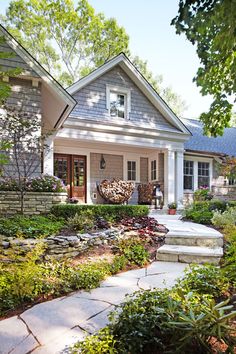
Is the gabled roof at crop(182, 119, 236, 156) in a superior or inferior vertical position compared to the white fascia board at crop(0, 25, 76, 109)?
inferior

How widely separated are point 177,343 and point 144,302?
0.58 metres

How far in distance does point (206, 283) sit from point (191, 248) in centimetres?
247

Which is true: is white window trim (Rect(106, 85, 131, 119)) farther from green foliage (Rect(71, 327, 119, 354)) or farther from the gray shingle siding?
green foliage (Rect(71, 327, 119, 354))

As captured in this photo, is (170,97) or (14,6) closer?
(14,6)

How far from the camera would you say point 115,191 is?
1063 centimetres

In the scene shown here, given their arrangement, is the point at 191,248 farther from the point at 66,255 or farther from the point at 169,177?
the point at 169,177

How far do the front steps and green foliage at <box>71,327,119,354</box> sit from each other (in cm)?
310

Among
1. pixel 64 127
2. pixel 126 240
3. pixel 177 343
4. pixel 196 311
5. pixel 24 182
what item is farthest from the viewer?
pixel 64 127

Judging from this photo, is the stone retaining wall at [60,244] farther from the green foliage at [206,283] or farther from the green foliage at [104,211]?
the green foliage at [206,283]

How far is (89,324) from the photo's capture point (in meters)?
2.63

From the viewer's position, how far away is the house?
37.2 feet

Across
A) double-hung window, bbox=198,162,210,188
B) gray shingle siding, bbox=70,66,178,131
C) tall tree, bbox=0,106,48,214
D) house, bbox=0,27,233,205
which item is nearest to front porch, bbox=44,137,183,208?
house, bbox=0,27,233,205

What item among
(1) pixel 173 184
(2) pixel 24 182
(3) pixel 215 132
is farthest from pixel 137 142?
(3) pixel 215 132

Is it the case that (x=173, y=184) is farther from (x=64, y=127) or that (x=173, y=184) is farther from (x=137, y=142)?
(x=64, y=127)
